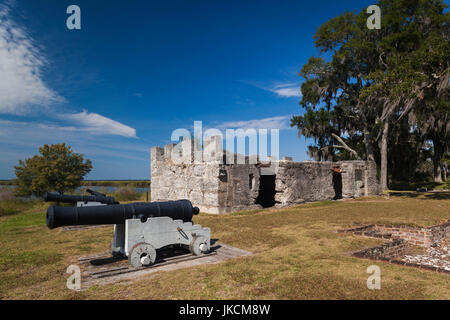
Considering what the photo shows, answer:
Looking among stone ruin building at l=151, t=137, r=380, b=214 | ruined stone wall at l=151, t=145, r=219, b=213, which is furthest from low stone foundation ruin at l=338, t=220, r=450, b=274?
ruined stone wall at l=151, t=145, r=219, b=213

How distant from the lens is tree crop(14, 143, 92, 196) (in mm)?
17594

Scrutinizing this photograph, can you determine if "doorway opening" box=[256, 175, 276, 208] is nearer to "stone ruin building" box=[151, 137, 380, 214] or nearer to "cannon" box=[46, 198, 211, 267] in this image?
"stone ruin building" box=[151, 137, 380, 214]

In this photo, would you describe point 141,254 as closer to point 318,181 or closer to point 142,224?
point 142,224

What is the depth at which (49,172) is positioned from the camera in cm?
1739

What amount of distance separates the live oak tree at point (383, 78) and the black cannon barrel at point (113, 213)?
1406 centimetres

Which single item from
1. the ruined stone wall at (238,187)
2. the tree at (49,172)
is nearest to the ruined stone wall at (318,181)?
the ruined stone wall at (238,187)

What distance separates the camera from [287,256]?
5262 millimetres

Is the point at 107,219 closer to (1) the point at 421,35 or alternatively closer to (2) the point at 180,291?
(2) the point at 180,291

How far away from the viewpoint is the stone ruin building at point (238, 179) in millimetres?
12023

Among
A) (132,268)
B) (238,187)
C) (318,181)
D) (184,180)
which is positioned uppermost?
(184,180)

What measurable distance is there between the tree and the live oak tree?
18.1m

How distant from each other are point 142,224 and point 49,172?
1546 centimetres

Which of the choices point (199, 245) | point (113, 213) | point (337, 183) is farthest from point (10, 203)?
point (337, 183)

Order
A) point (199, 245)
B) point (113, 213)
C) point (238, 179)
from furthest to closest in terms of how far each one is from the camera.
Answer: point (238, 179), point (199, 245), point (113, 213)
